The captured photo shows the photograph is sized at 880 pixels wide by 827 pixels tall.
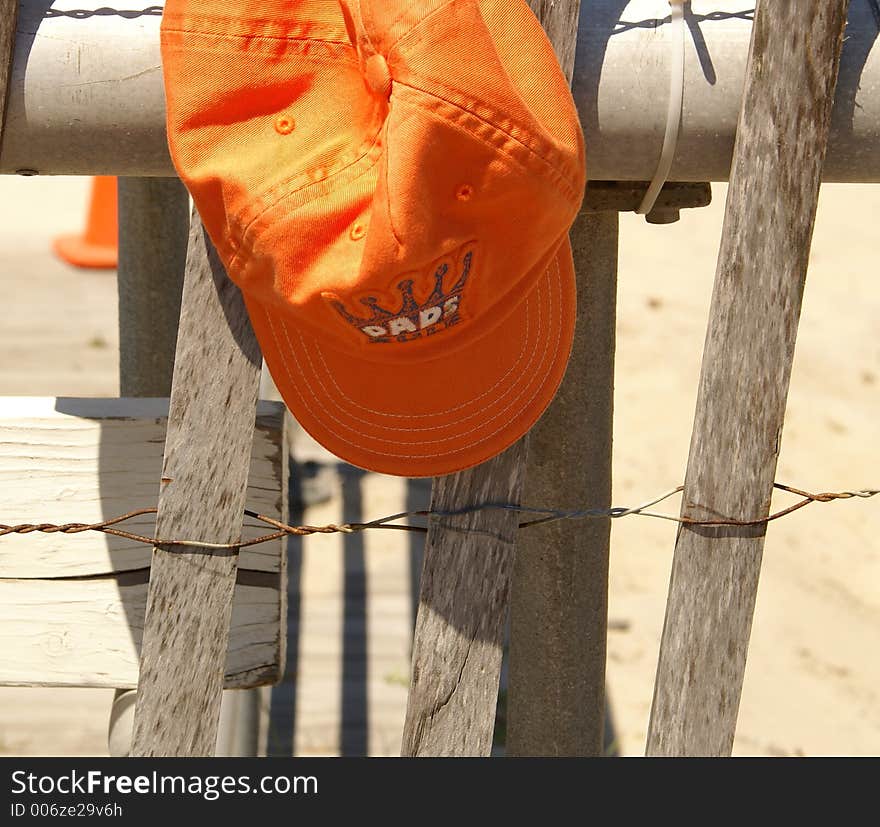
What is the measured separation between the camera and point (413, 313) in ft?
4.32

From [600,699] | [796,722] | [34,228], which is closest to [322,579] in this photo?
[796,722]

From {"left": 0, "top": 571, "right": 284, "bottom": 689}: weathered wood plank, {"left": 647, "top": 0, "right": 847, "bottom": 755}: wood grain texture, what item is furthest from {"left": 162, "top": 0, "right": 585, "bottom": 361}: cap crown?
{"left": 0, "top": 571, "right": 284, "bottom": 689}: weathered wood plank

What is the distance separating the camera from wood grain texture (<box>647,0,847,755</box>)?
1349mm

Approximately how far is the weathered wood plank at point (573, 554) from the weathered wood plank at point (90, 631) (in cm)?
44

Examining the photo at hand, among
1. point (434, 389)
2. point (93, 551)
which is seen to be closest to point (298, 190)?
point (434, 389)

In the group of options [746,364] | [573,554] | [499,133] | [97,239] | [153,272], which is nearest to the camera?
[499,133]

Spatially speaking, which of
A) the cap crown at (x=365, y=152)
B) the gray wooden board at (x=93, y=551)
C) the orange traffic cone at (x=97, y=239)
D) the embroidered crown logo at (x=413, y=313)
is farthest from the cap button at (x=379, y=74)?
the orange traffic cone at (x=97, y=239)

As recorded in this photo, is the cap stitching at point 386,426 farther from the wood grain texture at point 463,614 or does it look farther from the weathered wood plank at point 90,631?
the weathered wood plank at point 90,631

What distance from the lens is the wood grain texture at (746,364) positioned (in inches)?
53.1

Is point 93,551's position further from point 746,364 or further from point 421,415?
point 746,364

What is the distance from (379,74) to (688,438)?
3546 millimetres

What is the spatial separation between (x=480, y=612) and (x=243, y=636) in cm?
44
